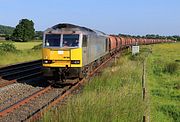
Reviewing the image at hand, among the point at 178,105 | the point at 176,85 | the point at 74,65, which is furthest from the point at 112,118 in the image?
the point at 176,85

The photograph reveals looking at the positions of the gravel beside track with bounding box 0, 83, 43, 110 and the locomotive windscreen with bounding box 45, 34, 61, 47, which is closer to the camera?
the gravel beside track with bounding box 0, 83, 43, 110

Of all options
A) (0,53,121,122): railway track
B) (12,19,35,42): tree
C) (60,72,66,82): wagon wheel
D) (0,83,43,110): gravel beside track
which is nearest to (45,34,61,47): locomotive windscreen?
(60,72,66,82): wagon wheel

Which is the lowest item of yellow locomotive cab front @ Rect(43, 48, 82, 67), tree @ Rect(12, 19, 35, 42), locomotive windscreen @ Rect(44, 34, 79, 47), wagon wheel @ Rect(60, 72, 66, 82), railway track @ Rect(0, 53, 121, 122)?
railway track @ Rect(0, 53, 121, 122)

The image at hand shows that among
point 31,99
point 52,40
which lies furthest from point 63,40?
point 31,99

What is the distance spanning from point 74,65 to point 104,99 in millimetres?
7748

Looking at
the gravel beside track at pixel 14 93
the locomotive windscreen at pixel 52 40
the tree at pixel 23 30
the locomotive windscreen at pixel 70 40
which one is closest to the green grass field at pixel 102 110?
the gravel beside track at pixel 14 93

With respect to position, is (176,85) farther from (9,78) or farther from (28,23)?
(28,23)

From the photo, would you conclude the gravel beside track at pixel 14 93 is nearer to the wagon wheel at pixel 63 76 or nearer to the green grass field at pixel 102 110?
the wagon wheel at pixel 63 76

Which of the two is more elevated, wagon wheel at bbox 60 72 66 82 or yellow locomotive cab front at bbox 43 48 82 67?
yellow locomotive cab front at bbox 43 48 82 67

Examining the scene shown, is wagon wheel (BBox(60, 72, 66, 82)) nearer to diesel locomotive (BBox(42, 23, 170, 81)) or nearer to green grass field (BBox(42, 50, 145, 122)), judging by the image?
diesel locomotive (BBox(42, 23, 170, 81))

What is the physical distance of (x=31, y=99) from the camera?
14375 millimetres

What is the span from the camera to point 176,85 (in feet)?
60.0

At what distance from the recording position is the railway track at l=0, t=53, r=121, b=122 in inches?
448

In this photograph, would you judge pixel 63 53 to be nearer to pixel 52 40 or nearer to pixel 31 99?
pixel 52 40
